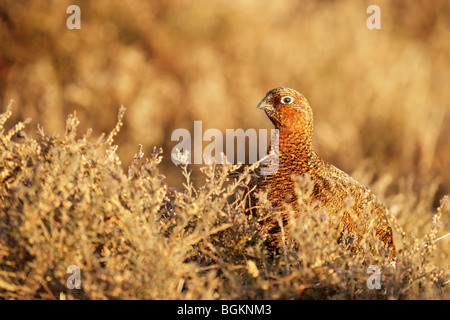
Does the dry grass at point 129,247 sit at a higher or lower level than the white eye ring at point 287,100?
lower

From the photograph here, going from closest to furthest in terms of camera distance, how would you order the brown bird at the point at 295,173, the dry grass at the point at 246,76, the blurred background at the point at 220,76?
the brown bird at the point at 295,173 → the dry grass at the point at 246,76 → the blurred background at the point at 220,76

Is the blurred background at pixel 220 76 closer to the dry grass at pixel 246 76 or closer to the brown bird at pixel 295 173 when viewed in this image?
the dry grass at pixel 246 76

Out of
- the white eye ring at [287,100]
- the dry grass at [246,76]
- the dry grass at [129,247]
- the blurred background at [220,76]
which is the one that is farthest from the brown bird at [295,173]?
the blurred background at [220,76]

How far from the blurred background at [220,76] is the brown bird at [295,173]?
8.76ft

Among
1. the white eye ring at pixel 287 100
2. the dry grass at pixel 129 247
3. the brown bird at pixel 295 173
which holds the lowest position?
the dry grass at pixel 129 247

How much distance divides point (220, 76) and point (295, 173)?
428cm

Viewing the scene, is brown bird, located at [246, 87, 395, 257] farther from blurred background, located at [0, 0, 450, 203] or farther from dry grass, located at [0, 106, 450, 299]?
blurred background, located at [0, 0, 450, 203]

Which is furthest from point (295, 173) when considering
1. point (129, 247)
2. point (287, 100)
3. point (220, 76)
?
point (220, 76)

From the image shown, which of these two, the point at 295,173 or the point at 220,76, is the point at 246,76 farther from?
the point at 295,173

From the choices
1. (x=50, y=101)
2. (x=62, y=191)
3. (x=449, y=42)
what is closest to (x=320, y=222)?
(x=62, y=191)

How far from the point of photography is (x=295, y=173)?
2.67m

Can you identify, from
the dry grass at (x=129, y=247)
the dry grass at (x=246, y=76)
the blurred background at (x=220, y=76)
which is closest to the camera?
the dry grass at (x=129, y=247)

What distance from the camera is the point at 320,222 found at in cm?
208

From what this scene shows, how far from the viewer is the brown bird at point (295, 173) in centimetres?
258
